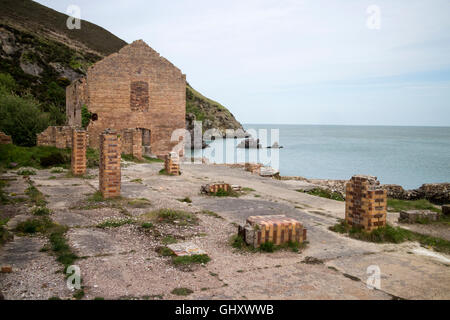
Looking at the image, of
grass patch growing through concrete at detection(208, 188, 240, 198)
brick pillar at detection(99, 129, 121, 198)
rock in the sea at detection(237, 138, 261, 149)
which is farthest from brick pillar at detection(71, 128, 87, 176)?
rock in the sea at detection(237, 138, 261, 149)

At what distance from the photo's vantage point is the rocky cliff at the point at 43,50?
44844 millimetres

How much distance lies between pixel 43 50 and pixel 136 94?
3363 centimetres

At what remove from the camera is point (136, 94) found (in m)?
26.1

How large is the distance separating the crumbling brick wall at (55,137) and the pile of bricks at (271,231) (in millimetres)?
15752

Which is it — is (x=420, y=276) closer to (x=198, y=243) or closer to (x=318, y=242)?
(x=318, y=242)

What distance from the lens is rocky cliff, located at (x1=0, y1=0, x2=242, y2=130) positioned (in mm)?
44844

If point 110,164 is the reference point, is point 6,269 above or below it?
below

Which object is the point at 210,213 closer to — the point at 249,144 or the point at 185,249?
the point at 185,249

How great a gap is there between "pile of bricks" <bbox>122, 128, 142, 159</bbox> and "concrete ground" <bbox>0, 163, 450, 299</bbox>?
1332 cm

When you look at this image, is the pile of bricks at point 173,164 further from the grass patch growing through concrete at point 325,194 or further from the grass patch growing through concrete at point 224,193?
the grass patch growing through concrete at point 325,194

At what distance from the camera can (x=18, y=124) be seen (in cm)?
2061

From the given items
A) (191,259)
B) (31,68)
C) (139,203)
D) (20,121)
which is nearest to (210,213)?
(139,203)

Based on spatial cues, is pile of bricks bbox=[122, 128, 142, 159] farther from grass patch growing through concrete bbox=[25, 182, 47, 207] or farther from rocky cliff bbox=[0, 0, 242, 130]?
rocky cliff bbox=[0, 0, 242, 130]
